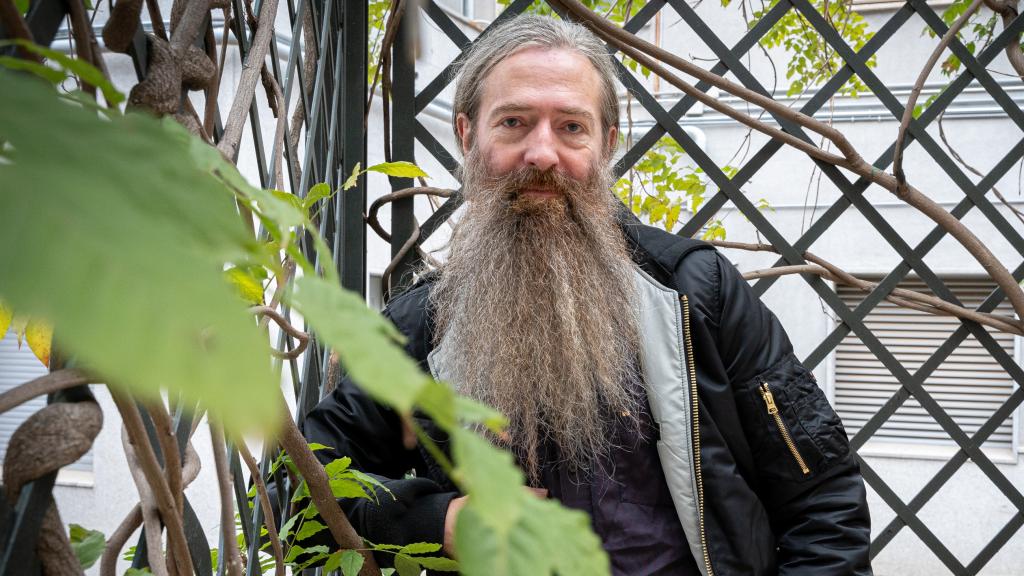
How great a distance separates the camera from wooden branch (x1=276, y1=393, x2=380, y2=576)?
19.8 inches

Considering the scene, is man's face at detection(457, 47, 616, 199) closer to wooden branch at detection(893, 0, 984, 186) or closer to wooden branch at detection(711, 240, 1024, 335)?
wooden branch at detection(711, 240, 1024, 335)

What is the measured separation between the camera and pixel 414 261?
5.97 ft

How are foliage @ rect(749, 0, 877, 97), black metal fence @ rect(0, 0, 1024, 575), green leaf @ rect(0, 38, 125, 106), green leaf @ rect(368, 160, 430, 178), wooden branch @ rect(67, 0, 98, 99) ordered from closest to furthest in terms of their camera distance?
green leaf @ rect(0, 38, 125, 106), wooden branch @ rect(67, 0, 98, 99), green leaf @ rect(368, 160, 430, 178), black metal fence @ rect(0, 0, 1024, 575), foliage @ rect(749, 0, 877, 97)

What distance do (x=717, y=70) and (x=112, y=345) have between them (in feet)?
5.70

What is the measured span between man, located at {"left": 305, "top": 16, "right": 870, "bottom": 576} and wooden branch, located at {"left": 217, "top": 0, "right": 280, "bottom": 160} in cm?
59

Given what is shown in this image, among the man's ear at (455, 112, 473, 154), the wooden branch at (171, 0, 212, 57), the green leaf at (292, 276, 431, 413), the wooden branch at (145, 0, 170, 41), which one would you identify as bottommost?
the green leaf at (292, 276, 431, 413)

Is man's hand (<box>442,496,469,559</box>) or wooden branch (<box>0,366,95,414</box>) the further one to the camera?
man's hand (<box>442,496,469,559</box>)

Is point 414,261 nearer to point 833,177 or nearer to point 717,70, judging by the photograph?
point 717,70

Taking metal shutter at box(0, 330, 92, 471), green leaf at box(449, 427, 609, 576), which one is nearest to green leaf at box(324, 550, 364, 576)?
green leaf at box(449, 427, 609, 576)

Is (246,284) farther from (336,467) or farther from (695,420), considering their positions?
(695,420)

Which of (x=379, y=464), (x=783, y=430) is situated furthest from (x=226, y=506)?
(x=783, y=430)

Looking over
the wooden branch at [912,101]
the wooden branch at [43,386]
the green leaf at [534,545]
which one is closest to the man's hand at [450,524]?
the wooden branch at [43,386]

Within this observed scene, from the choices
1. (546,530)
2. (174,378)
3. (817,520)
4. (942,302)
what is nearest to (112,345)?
(174,378)

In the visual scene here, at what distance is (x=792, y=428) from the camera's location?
123 centimetres
